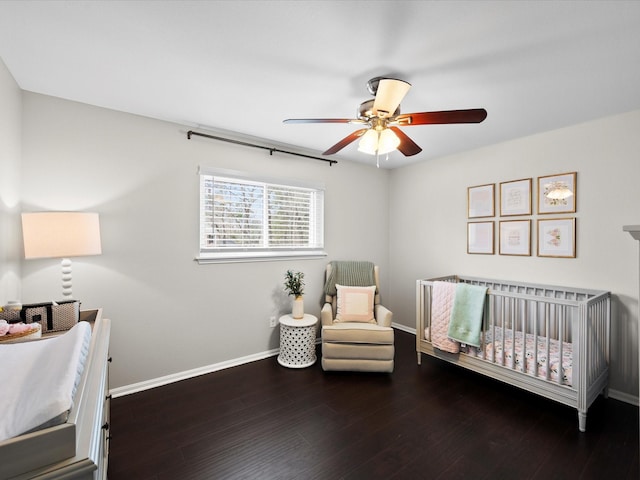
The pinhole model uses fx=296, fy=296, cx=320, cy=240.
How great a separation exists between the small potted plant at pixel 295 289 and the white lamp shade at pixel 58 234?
1745mm

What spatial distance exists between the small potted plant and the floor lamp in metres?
1.75

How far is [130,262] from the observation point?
248 cm

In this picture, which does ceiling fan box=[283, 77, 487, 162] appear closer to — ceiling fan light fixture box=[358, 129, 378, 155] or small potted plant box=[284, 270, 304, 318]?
ceiling fan light fixture box=[358, 129, 378, 155]

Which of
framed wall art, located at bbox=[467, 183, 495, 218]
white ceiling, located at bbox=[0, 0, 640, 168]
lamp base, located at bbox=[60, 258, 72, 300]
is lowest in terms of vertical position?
lamp base, located at bbox=[60, 258, 72, 300]

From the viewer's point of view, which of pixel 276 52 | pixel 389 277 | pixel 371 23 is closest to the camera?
pixel 371 23

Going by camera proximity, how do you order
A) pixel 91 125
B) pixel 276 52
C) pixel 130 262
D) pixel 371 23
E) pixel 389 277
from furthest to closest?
pixel 389 277 → pixel 130 262 → pixel 91 125 → pixel 276 52 → pixel 371 23

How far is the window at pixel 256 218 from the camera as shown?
115 inches

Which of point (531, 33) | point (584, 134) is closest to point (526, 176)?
point (584, 134)

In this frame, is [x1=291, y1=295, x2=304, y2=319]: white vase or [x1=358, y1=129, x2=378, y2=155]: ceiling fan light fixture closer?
[x1=358, y1=129, x2=378, y2=155]: ceiling fan light fixture

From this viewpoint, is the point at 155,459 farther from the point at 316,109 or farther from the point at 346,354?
the point at 316,109

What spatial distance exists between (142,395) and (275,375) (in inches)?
43.9

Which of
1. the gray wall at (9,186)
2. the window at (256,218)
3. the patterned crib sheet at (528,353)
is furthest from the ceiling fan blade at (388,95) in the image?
the gray wall at (9,186)

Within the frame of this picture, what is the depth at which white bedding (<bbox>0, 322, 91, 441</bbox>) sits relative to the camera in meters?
0.67

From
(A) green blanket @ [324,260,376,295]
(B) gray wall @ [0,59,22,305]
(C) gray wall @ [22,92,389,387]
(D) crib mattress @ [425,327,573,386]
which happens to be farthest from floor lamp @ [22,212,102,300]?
(D) crib mattress @ [425,327,573,386]
